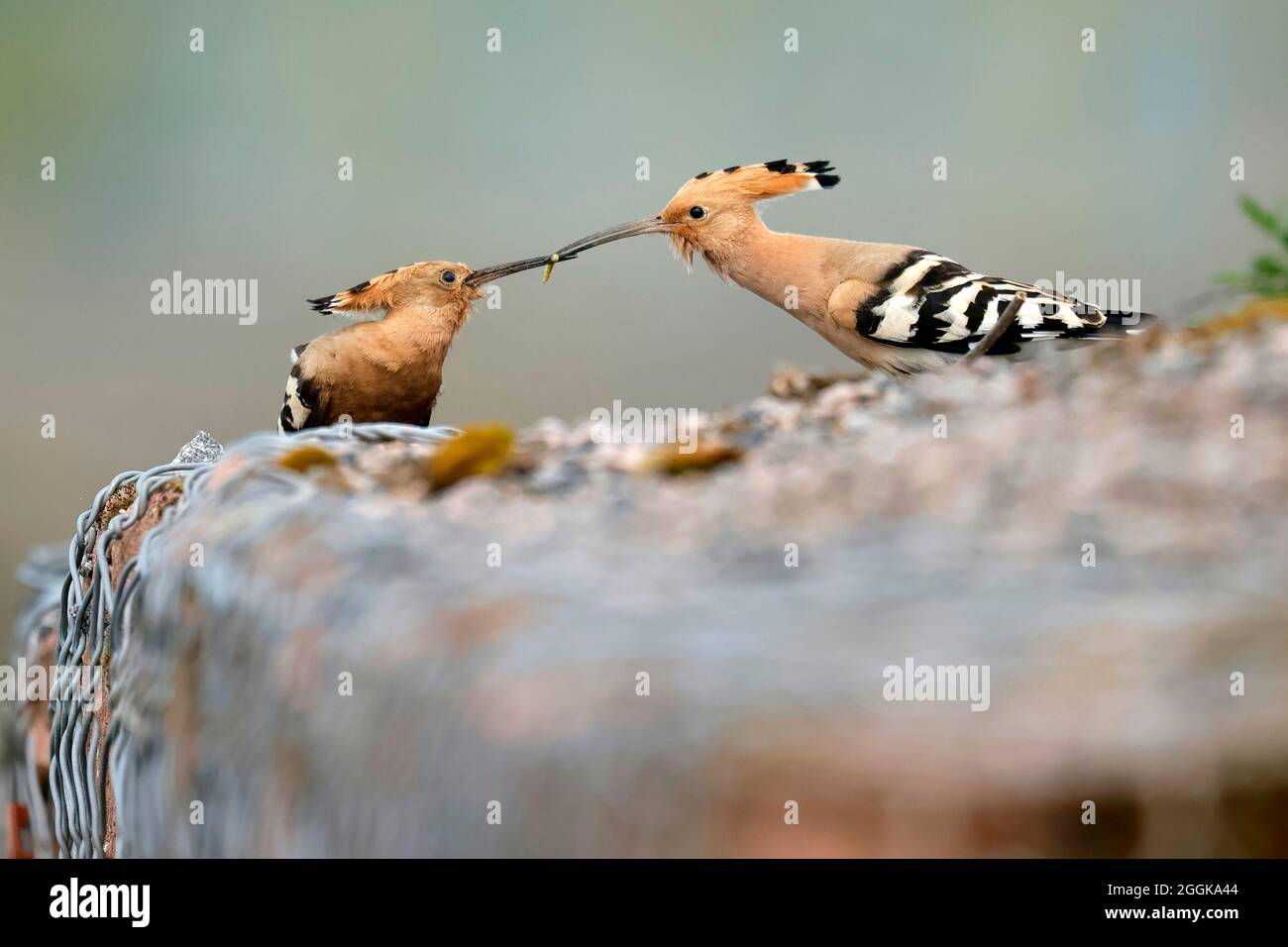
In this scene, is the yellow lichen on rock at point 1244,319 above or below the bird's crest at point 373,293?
below

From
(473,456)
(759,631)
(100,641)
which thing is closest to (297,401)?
(100,641)

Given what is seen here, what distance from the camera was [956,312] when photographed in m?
1.41

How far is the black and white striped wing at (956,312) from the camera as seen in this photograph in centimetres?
138

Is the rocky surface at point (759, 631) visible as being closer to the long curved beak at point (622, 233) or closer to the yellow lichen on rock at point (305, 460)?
the yellow lichen on rock at point (305, 460)

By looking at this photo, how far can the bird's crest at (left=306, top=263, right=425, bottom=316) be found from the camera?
1644 millimetres

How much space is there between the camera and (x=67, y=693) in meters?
1.24

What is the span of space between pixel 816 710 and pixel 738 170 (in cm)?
116

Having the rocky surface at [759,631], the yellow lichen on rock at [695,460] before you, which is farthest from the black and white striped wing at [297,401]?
the yellow lichen on rock at [695,460]

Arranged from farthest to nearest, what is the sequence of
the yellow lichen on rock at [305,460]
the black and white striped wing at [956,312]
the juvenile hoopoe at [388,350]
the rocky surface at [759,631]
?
the juvenile hoopoe at [388,350]
the black and white striped wing at [956,312]
the yellow lichen on rock at [305,460]
the rocky surface at [759,631]

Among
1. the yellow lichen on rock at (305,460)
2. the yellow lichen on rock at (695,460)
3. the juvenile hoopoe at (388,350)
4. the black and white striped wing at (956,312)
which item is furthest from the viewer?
the juvenile hoopoe at (388,350)

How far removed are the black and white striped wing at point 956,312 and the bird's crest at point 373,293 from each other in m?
0.60

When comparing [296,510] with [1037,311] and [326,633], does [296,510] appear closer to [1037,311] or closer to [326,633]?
[326,633]

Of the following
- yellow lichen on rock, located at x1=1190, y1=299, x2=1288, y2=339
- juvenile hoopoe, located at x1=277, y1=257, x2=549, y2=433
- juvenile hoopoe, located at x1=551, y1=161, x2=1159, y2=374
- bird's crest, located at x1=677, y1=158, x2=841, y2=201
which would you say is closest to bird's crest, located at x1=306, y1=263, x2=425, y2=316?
juvenile hoopoe, located at x1=277, y1=257, x2=549, y2=433
